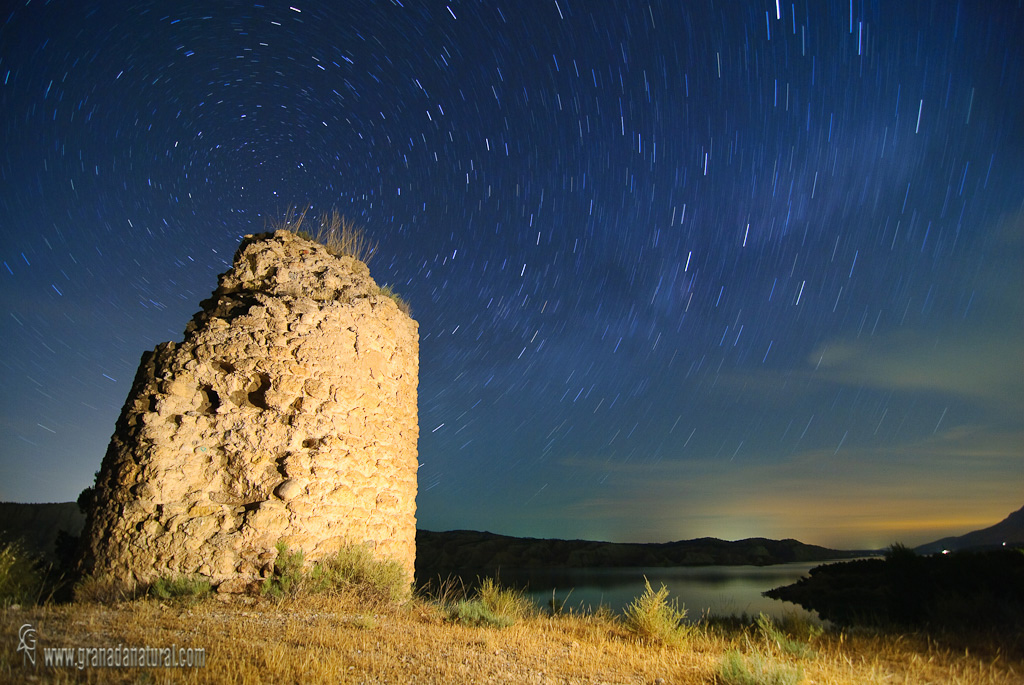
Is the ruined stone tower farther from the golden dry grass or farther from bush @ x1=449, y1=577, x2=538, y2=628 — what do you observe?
bush @ x1=449, y1=577, x2=538, y2=628

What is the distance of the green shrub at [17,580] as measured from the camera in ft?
17.8

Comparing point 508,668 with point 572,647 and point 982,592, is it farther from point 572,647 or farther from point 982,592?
point 982,592

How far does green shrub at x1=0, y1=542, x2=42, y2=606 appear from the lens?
→ 5.42m

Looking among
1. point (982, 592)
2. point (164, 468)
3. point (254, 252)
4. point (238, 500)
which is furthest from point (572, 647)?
point (982, 592)

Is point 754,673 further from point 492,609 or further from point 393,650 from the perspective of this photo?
point 492,609

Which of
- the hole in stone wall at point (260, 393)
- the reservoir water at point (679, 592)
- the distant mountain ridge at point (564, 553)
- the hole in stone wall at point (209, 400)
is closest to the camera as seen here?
the hole in stone wall at point (209, 400)

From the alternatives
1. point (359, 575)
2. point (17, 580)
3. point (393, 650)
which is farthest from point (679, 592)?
point (17, 580)

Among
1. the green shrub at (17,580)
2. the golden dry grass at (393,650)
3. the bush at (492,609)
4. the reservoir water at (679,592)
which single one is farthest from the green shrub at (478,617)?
the green shrub at (17,580)

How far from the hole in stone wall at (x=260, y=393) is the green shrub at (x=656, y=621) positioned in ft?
18.4

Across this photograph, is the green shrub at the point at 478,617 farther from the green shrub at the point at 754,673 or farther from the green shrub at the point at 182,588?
the green shrub at the point at 182,588

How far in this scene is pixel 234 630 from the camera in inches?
178

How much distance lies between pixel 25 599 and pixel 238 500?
2166 millimetres

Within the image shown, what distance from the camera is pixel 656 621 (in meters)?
6.50

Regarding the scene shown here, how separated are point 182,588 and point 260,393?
2465 millimetres
